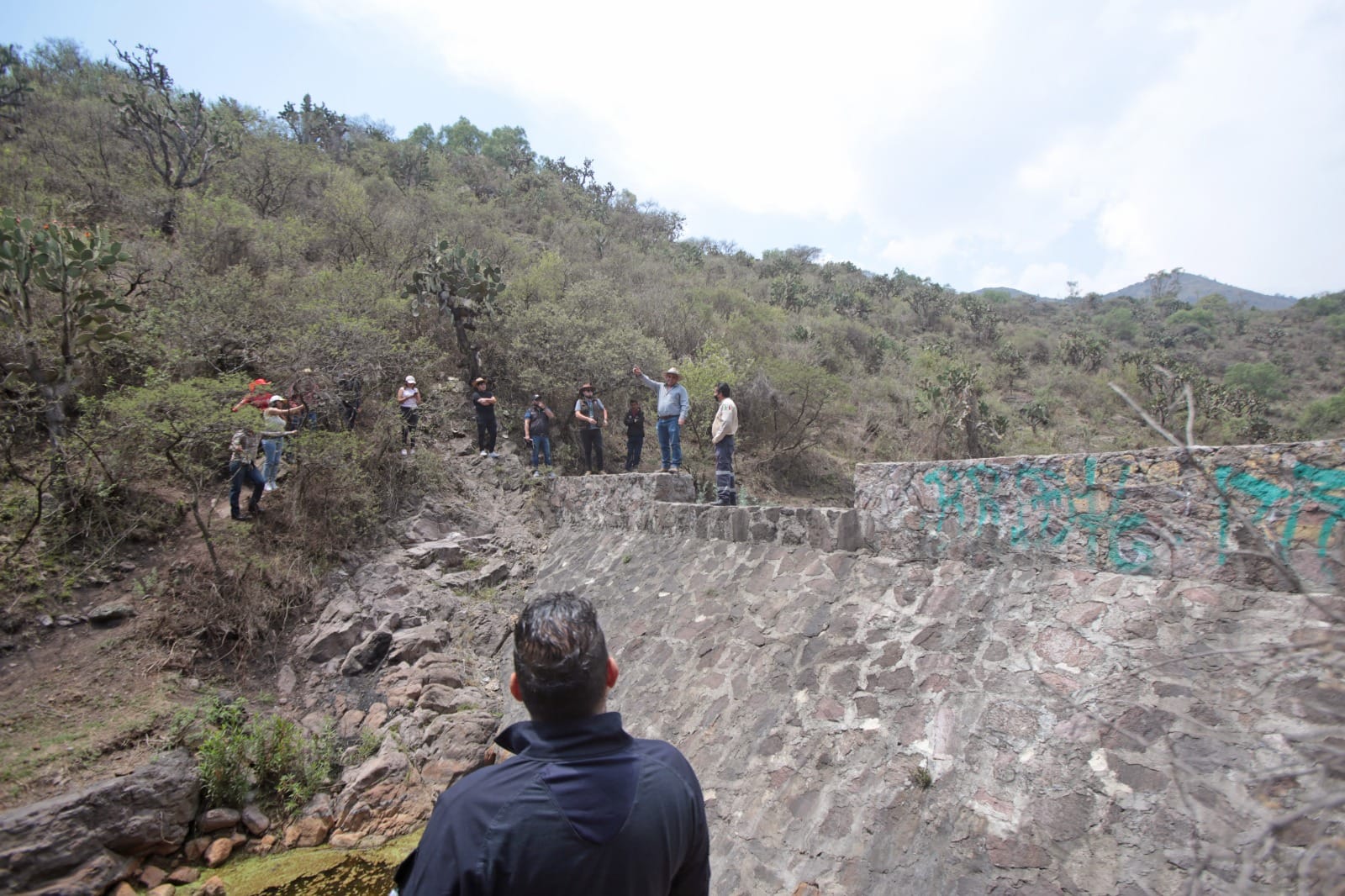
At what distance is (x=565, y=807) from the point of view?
144 centimetres

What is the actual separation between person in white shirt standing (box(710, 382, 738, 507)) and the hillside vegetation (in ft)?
10.8

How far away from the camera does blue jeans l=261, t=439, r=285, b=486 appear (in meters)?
8.76

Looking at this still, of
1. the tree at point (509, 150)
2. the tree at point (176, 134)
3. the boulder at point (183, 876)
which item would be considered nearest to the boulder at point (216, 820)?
the boulder at point (183, 876)

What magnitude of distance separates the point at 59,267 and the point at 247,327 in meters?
2.84

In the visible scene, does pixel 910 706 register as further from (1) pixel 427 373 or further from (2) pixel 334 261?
(2) pixel 334 261

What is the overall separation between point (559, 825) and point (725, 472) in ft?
20.7

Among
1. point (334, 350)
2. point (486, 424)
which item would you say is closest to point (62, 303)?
point (334, 350)

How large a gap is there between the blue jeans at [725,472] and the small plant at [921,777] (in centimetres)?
405

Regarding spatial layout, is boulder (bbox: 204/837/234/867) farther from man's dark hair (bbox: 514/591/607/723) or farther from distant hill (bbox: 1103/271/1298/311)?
distant hill (bbox: 1103/271/1298/311)

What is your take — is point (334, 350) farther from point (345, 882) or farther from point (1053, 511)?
point (1053, 511)

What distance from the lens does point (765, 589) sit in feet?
19.8

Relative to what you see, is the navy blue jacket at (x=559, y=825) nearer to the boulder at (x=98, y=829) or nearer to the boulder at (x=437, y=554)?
the boulder at (x=98, y=829)

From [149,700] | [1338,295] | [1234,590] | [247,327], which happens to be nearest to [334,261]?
[247,327]

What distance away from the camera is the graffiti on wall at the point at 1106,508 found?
3.21 m
